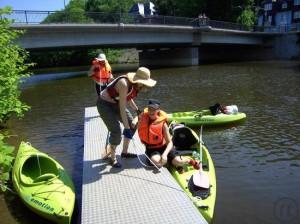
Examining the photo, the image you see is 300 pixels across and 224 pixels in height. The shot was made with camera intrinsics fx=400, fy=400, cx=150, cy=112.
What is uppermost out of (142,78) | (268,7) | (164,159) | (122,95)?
(268,7)

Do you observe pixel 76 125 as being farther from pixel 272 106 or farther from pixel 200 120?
pixel 272 106

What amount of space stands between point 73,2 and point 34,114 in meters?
98.6

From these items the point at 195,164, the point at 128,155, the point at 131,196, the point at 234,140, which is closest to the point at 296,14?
the point at 234,140

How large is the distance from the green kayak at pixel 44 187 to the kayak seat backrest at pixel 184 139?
8.91 feet

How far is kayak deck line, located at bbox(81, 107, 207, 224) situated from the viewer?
5.90 m

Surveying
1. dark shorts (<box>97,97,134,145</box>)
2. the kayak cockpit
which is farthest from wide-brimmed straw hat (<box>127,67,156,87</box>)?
the kayak cockpit

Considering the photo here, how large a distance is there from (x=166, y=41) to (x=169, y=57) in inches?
323

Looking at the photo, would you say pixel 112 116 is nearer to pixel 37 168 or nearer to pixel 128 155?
pixel 128 155

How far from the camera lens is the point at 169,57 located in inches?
1852

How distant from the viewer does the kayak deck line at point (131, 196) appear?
5.90 m

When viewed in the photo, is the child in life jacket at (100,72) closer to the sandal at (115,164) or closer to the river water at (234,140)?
the river water at (234,140)

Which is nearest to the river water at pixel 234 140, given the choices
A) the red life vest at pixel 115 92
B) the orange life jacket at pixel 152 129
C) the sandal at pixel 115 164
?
the sandal at pixel 115 164

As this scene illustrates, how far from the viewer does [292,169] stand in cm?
923

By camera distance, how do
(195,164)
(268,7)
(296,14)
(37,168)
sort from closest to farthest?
(195,164), (37,168), (296,14), (268,7)
